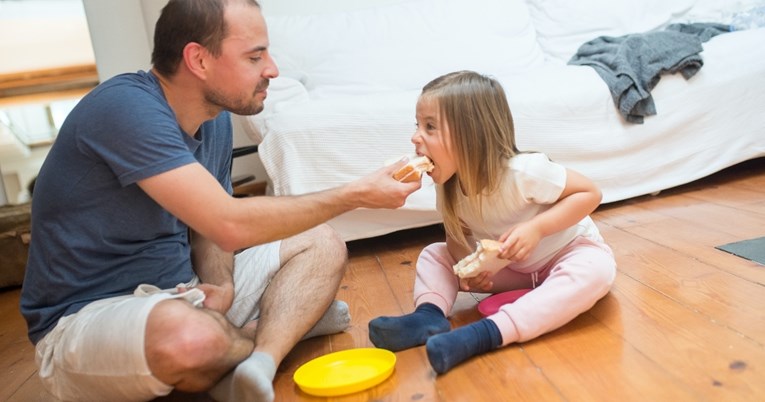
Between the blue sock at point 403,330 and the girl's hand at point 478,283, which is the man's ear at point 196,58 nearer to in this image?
the blue sock at point 403,330

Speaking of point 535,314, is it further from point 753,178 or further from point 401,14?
point 401,14

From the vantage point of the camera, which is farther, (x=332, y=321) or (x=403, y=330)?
(x=332, y=321)

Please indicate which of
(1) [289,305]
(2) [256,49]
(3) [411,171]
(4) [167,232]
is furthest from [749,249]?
(4) [167,232]

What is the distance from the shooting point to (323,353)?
1.51m

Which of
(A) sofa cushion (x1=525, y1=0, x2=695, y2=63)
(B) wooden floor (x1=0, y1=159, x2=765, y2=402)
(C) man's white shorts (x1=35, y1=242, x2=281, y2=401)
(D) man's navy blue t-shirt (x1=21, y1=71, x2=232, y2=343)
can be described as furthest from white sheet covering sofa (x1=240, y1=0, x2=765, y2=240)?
(C) man's white shorts (x1=35, y1=242, x2=281, y2=401)

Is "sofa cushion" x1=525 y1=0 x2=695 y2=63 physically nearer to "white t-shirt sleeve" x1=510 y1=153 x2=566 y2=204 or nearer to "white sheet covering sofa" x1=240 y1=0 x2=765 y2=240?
"white sheet covering sofa" x1=240 y1=0 x2=765 y2=240

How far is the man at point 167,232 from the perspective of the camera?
1188mm

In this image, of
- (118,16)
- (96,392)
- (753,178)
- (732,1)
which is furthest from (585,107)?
(118,16)

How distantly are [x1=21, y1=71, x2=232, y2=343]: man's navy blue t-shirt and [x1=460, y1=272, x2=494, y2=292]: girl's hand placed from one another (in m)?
0.68

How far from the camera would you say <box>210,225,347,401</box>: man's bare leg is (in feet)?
3.95

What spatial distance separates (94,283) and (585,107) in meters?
1.71

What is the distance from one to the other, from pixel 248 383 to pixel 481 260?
0.54 m

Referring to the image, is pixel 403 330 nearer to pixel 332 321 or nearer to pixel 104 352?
pixel 332 321

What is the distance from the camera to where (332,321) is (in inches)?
62.8
